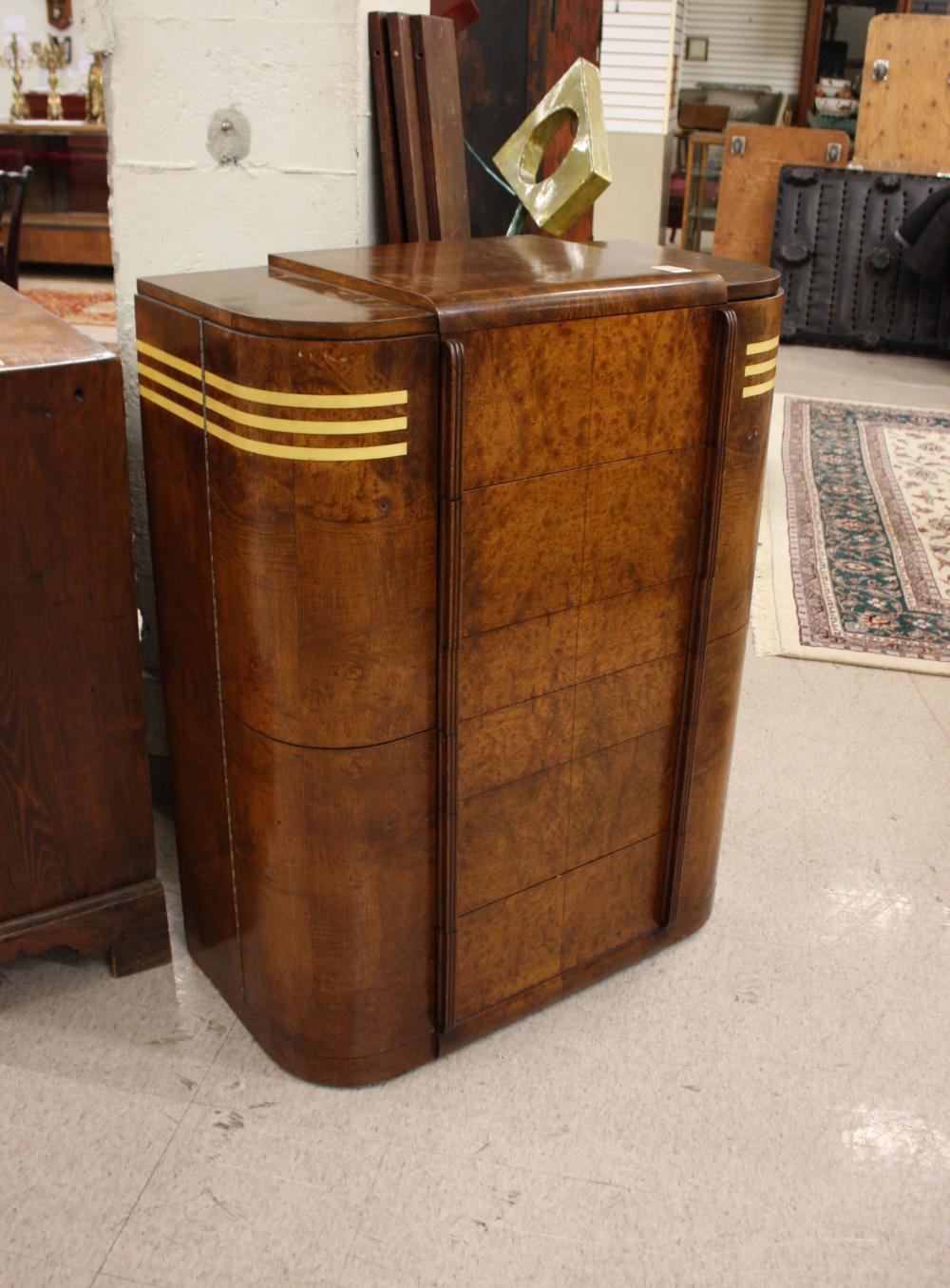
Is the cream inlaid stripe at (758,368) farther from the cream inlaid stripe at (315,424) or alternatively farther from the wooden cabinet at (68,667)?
the wooden cabinet at (68,667)

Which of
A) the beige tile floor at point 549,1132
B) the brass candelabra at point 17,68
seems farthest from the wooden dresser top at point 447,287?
the brass candelabra at point 17,68

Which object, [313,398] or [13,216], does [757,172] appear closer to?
[13,216]

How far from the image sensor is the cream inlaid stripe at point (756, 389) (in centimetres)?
167

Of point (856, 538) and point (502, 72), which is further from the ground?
point (502, 72)

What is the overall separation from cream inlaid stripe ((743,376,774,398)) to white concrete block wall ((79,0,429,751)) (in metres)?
0.70

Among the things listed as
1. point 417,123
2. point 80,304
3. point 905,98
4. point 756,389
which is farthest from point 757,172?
point 756,389

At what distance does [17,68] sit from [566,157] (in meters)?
9.31

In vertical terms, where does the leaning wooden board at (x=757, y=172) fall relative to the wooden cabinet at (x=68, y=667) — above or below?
above

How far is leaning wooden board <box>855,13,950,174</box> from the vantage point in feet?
20.8

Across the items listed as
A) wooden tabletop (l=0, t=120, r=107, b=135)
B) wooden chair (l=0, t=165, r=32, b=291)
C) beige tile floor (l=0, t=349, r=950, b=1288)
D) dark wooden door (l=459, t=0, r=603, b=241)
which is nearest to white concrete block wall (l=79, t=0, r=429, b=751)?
dark wooden door (l=459, t=0, r=603, b=241)

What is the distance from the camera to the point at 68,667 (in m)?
1.70

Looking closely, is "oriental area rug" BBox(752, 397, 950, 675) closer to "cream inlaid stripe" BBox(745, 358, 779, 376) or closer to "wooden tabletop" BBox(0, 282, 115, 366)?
"cream inlaid stripe" BBox(745, 358, 779, 376)

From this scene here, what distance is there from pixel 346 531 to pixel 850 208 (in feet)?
18.5

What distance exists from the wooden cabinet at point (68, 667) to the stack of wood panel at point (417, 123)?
0.58 metres
